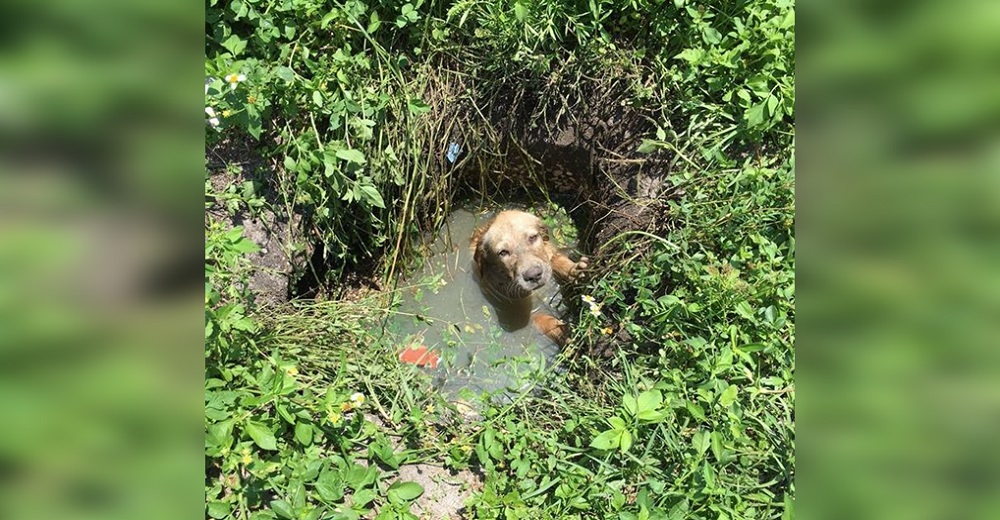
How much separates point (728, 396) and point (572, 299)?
5.07ft

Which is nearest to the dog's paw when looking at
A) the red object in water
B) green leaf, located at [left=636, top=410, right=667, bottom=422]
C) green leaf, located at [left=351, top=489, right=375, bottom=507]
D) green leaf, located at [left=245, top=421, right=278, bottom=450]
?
the red object in water

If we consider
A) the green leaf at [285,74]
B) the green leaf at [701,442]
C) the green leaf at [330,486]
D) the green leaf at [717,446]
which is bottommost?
the green leaf at [330,486]

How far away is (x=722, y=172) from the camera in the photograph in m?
2.79

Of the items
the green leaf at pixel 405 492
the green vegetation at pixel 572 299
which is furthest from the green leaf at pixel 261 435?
the green leaf at pixel 405 492

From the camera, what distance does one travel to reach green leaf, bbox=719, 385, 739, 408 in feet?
7.23

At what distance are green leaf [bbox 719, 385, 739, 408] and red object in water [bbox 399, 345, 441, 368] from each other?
5.25ft

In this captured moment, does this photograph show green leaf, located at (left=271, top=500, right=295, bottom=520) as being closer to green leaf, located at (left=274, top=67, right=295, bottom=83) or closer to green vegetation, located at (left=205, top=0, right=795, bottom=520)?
green vegetation, located at (left=205, top=0, right=795, bottom=520)

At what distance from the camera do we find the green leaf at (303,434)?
2219 millimetres

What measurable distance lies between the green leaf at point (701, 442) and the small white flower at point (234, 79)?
2365 mm

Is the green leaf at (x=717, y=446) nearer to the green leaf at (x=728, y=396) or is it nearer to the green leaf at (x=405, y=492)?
the green leaf at (x=728, y=396)

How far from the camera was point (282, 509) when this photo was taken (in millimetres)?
2037
